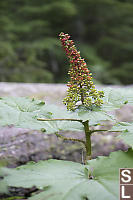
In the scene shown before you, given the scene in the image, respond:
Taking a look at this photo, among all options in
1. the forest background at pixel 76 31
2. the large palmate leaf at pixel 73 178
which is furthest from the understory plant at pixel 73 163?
the forest background at pixel 76 31

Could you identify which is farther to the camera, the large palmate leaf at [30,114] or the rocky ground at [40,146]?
the rocky ground at [40,146]

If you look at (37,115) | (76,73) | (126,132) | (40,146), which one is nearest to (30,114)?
(37,115)

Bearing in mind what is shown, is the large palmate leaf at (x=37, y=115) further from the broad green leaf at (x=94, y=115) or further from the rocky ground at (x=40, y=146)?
the rocky ground at (x=40, y=146)

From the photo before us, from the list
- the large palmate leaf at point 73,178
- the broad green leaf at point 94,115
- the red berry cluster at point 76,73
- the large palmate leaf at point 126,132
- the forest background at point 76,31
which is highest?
the forest background at point 76,31

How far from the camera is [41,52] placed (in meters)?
8.04

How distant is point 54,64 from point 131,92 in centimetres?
834

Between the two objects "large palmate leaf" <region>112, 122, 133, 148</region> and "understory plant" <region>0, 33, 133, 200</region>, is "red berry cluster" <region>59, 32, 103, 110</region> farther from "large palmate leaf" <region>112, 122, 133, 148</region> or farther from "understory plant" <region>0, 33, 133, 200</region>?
"large palmate leaf" <region>112, 122, 133, 148</region>

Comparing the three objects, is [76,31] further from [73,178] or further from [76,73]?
[73,178]

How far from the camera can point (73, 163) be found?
0.91 metres

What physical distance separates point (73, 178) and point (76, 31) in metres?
9.78

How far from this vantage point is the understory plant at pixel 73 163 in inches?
29.2

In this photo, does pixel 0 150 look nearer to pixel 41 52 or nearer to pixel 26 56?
pixel 26 56

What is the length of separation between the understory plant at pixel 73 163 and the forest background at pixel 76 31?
20.5 feet

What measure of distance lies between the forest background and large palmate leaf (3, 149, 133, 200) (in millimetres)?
6407
